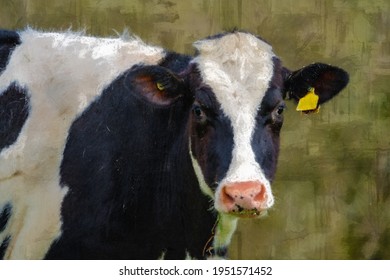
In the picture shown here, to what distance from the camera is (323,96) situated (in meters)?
5.73

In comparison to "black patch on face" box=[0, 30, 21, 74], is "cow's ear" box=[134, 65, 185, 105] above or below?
below

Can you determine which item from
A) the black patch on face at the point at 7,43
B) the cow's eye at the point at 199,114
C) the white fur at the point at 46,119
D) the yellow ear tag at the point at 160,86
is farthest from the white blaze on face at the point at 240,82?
the black patch on face at the point at 7,43

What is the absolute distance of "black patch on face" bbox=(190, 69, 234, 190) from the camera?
16.3 feet

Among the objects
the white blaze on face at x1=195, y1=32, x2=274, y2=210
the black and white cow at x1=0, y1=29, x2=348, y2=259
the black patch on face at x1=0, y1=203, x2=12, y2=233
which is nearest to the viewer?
the white blaze on face at x1=195, y1=32, x2=274, y2=210

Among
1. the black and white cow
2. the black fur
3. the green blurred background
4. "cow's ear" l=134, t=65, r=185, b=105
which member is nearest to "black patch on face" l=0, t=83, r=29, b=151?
the black and white cow

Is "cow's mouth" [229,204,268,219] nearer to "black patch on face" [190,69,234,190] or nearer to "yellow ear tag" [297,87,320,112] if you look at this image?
"black patch on face" [190,69,234,190]

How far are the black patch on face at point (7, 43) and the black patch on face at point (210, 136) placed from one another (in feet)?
4.68

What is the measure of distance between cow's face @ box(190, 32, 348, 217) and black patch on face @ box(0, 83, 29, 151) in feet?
3.85

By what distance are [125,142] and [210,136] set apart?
2.30 ft

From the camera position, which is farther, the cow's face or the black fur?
the black fur

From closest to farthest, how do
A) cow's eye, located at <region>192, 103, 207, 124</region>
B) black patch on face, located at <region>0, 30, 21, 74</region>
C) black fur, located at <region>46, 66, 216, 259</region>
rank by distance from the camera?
cow's eye, located at <region>192, 103, 207, 124</region>, black fur, located at <region>46, 66, 216, 259</region>, black patch on face, located at <region>0, 30, 21, 74</region>

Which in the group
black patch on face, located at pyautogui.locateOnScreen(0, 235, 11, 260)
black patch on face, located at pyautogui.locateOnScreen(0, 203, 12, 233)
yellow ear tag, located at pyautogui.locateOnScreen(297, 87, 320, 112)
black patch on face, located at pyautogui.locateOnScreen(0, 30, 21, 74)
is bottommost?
black patch on face, located at pyautogui.locateOnScreen(0, 235, 11, 260)

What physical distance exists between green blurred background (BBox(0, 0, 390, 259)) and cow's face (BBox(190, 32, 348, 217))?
235 centimetres
